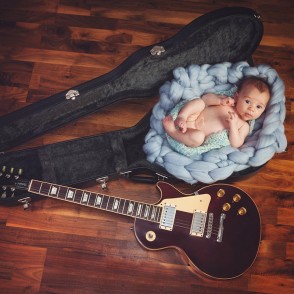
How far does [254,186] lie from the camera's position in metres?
1.63

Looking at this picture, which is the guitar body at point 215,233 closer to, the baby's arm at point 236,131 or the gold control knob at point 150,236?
the gold control knob at point 150,236

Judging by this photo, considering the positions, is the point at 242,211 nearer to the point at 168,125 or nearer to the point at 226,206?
the point at 226,206

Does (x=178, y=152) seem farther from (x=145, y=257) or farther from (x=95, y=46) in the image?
(x=95, y=46)

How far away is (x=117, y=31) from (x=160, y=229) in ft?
3.19

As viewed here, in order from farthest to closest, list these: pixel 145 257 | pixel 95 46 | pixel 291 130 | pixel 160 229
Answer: pixel 95 46 → pixel 291 130 → pixel 145 257 → pixel 160 229

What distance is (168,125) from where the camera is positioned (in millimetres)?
1478

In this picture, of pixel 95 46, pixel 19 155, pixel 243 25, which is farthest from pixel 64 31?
pixel 243 25

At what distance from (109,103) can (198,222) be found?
0.58 m

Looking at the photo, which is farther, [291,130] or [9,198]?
[291,130]

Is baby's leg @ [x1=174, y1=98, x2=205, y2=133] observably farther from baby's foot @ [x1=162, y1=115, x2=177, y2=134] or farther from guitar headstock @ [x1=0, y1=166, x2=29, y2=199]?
guitar headstock @ [x1=0, y1=166, x2=29, y2=199]

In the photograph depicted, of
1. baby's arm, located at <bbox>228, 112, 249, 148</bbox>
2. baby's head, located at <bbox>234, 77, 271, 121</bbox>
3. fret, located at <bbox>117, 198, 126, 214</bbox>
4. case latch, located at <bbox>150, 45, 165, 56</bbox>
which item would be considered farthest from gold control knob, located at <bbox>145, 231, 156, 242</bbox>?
case latch, located at <bbox>150, 45, 165, 56</bbox>

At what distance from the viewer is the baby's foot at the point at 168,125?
1.48 meters

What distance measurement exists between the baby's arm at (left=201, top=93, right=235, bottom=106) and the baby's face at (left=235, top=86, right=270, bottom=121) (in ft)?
0.14

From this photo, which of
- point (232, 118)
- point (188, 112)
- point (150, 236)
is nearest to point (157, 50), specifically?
point (188, 112)
